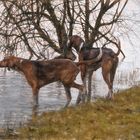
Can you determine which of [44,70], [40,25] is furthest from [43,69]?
[40,25]

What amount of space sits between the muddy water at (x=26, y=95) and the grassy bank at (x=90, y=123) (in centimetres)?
99

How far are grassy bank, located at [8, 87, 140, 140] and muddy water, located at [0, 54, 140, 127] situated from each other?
39.1 inches

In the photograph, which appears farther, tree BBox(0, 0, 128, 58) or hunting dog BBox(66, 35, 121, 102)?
tree BBox(0, 0, 128, 58)

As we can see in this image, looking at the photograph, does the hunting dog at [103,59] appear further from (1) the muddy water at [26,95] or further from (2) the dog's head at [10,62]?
(2) the dog's head at [10,62]

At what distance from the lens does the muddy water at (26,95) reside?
12.6 m

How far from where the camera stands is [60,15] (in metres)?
16.1

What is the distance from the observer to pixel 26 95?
16.8m

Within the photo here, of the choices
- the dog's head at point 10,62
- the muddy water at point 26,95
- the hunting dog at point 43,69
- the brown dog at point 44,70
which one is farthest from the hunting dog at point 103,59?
the dog's head at point 10,62

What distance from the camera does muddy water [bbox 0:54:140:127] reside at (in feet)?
41.3

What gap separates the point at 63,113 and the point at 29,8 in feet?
14.0

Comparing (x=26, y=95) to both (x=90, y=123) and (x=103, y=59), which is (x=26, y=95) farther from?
(x=90, y=123)

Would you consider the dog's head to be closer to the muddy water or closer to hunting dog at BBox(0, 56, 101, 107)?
hunting dog at BBox(0, 56, 101, 107)

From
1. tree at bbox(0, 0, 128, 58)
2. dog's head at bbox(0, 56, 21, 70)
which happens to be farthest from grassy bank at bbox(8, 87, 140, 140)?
tree at bbox(0, 0, 128, 58)

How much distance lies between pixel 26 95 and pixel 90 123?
22.6 ft
